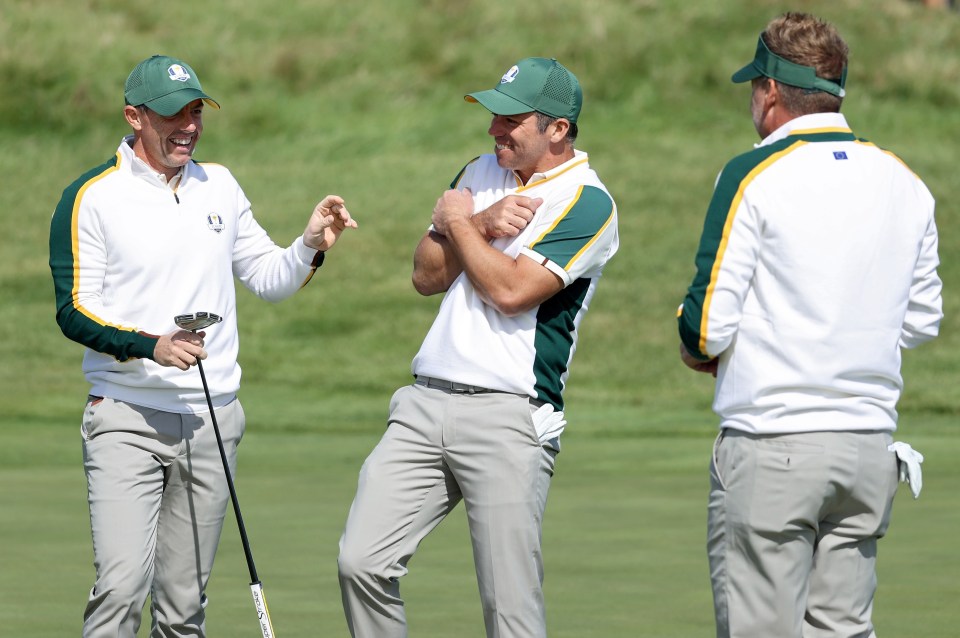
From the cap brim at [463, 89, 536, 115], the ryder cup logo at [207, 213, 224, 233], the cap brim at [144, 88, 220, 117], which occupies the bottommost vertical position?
the ryder cup logo at [207, 213, 224, 233]

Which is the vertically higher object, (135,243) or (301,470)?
(135,243)

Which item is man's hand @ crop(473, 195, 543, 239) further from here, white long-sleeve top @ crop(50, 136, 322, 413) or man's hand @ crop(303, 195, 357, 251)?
white long-sleeve top @ crop(50, 136, 322, 413)

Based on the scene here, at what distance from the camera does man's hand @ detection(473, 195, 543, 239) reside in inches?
178

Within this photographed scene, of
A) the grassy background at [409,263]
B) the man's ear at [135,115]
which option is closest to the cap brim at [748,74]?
the man's ear at [135,115]

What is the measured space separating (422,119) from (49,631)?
63.1 ft

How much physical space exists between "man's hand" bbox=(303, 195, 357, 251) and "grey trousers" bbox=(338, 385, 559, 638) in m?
0.83

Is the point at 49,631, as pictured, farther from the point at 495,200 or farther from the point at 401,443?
the point at 495,200

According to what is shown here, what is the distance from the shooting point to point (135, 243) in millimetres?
4809

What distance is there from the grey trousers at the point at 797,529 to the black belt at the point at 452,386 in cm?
78

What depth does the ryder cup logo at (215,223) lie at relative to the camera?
496 cm

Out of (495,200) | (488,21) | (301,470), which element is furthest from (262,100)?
(495,200)

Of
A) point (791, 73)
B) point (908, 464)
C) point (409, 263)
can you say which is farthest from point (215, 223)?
point (409, 263)

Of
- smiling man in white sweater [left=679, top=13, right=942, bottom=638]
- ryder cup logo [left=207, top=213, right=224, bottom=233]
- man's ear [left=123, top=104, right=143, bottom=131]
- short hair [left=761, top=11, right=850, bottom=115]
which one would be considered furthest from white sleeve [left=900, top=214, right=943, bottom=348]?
man's ear [left=123, top=104, right=143, bottom=131]

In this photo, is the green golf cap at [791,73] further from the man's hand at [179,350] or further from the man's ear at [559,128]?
the man's hand at [179,350]
